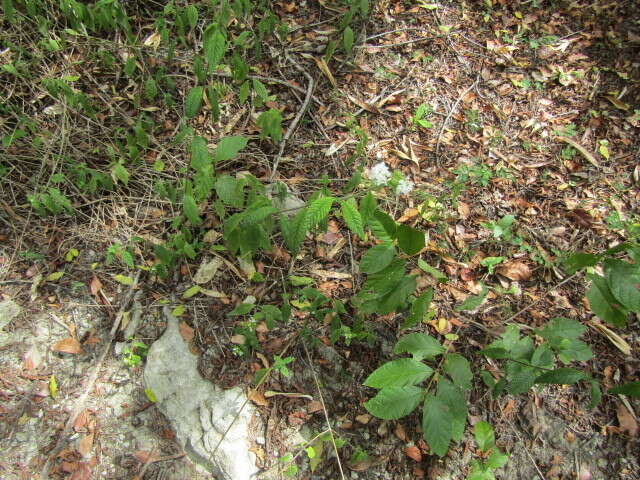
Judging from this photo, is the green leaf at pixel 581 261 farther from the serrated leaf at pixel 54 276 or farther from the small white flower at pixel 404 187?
the serrated leaf at pixel 54 276

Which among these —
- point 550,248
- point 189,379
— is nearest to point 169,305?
point 189,379

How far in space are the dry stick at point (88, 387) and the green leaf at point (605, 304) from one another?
220cm

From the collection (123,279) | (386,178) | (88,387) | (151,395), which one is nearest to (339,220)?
(386,178)

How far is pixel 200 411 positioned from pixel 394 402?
1109mm

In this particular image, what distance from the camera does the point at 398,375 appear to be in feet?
4.95

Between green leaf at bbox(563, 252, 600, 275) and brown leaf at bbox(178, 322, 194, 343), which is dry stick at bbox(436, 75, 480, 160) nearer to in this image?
green leaf at bbox(563, 252, 600, 275)

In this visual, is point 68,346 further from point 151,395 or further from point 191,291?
point 191,291

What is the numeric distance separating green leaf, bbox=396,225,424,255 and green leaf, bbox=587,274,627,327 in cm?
70

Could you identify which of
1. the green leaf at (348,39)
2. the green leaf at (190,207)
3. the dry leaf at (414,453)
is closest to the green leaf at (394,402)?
the dry leaf at (414,453)

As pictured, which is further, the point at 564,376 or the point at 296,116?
the point at 296,116

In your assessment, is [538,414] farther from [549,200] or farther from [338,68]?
[338,68]

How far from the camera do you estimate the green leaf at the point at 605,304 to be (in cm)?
155

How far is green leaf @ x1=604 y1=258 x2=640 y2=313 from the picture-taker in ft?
4.75

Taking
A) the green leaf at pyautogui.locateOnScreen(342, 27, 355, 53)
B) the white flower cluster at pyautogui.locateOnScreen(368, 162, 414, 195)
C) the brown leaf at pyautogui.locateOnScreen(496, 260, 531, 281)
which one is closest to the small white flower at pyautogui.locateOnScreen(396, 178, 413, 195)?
the white flower cluster at pyautogui.locateOnScreen(368, 162, 414, 195)
